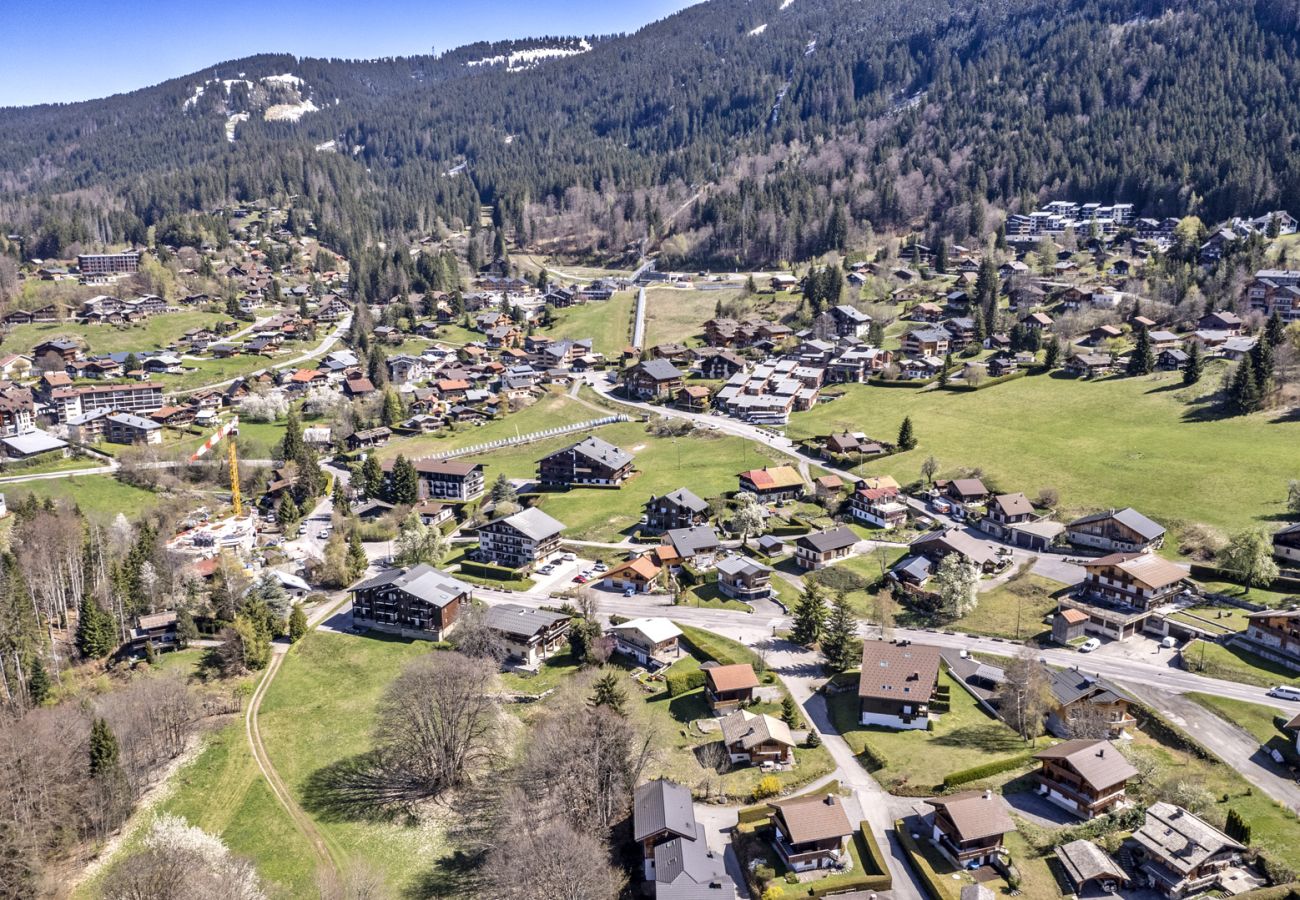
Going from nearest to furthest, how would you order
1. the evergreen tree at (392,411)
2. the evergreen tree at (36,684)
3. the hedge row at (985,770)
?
the hedge row at (985,770) → the evergreen tree at (36,684) → the evergreen tree at (392,411)

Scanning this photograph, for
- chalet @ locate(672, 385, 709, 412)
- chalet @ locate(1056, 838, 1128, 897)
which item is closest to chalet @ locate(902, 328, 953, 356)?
chalet @ locate(672, 385, 709, 412)

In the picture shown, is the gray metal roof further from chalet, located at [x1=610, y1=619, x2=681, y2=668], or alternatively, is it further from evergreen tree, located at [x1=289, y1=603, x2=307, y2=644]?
evergreen tree, located at [x1=289, y1=603, x2=307, y2=644]

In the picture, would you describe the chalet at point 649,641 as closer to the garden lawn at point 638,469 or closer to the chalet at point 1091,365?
the garden lawn at point 638,469

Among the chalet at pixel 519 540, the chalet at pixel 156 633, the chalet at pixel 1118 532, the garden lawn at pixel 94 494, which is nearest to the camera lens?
the chalet at pixel 156 633

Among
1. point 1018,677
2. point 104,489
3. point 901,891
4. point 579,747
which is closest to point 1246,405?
point 1018,677

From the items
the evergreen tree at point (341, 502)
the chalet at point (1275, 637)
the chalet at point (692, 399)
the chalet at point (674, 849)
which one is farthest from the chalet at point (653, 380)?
the chalet at point (674, 849)

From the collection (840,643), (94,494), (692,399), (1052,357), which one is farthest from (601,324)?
(840,643)

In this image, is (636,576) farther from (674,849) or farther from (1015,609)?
(674,849)
